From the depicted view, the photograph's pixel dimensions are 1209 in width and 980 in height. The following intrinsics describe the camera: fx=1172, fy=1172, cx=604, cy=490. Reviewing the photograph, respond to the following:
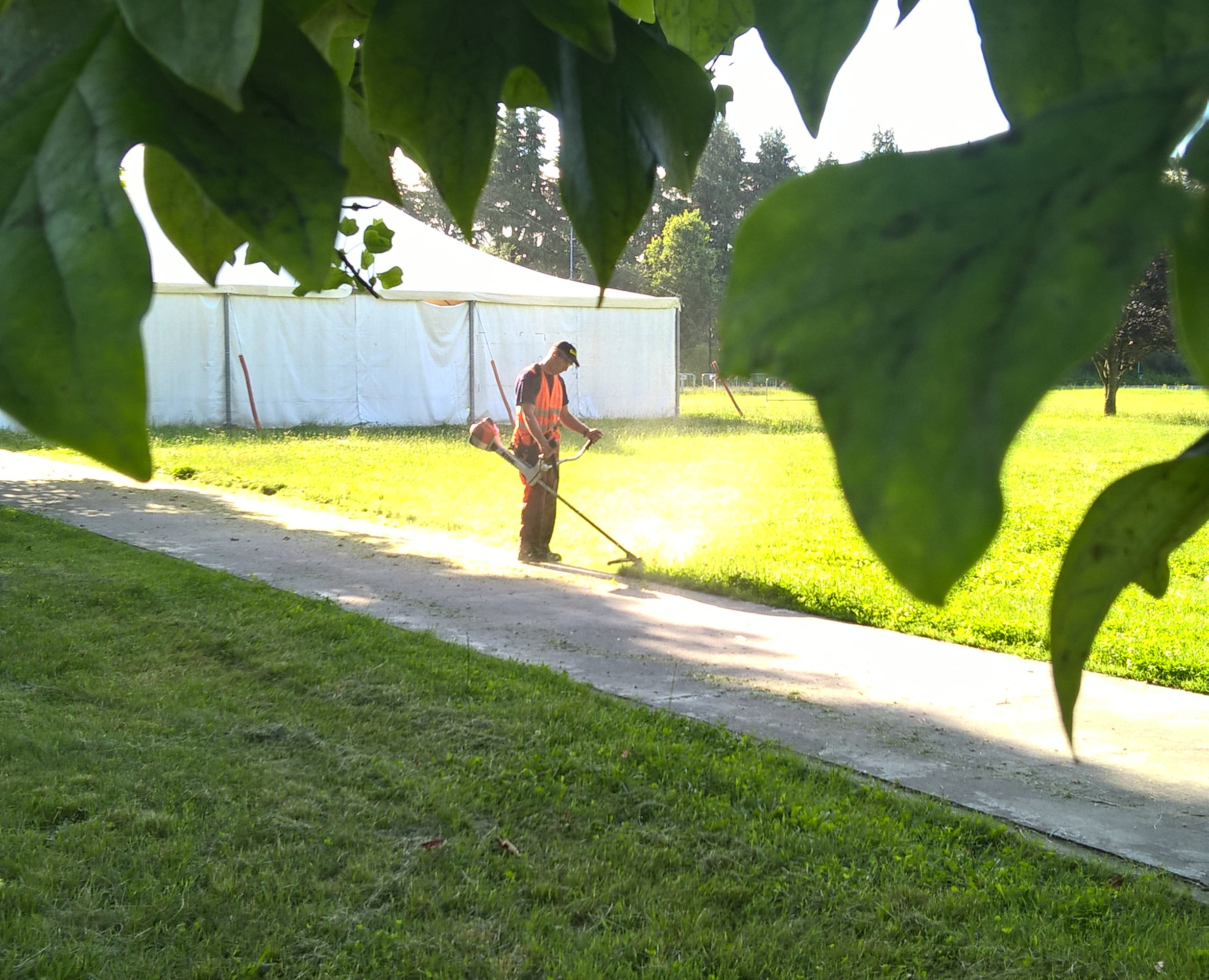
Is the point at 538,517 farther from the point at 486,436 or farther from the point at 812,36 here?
the point at 812,36

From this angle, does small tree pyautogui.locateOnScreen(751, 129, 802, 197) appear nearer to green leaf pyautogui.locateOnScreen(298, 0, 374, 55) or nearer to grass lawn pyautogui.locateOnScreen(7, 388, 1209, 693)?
grass lawn pyautogui.locateOnScreen(7, 388, 1209, 693)

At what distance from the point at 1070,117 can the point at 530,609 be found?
274 inches

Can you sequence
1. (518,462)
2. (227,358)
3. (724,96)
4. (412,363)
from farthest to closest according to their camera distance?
(412,363), (227,358), (518,462), (724,96)

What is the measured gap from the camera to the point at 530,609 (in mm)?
7141

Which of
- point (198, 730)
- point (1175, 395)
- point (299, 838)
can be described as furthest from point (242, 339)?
point (1175, 395)

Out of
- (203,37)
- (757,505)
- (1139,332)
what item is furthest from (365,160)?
(1139,332)

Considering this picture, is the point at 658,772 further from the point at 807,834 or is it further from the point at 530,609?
the point at 530,609

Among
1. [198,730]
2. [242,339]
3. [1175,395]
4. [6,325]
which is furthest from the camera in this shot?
[1175,395]

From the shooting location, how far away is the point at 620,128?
62 cm

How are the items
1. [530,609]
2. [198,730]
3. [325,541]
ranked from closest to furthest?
1. [198,730]
2. [530,609]
3. [325,541]

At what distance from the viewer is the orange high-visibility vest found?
8.66 meters

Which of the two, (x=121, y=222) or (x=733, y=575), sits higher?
(x=121, y=222)

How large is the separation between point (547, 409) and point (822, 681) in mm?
3741

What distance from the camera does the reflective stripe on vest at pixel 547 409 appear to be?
866 cm
